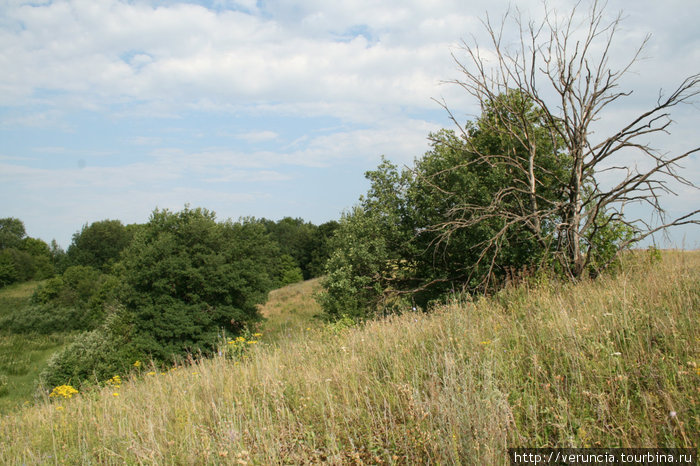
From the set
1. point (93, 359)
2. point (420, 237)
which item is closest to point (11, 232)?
point (93, 359)

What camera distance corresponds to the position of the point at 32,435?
423 cm

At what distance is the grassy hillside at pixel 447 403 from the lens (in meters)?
2.50

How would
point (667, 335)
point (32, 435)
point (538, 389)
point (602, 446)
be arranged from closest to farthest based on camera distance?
1. point (602, 446)
2. point (538, 389)
3. point (667, 335)
4. point (32, 435)

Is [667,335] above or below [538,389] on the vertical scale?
above

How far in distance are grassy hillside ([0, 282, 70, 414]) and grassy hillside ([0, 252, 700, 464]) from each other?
653 inches

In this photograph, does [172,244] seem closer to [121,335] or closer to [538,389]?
[121,335]

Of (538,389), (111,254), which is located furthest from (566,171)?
(111,254)

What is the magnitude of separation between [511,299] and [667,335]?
3.30 metres

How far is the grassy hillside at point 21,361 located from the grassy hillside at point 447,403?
1658 centimetres

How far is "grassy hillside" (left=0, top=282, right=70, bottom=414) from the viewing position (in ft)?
65.8

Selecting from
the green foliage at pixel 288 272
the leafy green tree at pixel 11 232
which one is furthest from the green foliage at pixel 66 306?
the leafy green tree at pixel 11 232

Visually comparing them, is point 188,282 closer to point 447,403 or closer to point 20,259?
point 447,403

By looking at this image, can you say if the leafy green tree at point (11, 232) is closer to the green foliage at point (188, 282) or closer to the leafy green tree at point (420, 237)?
the green foliage at point (188, 282)

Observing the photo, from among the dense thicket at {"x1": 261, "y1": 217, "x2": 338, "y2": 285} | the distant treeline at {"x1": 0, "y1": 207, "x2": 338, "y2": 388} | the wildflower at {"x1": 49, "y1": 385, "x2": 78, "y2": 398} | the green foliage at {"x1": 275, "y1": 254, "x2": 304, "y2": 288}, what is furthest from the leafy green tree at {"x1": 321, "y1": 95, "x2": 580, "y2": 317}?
the green foliage at {"x1": 275, "y1": 254, "x2": 304, "y2": 288}
